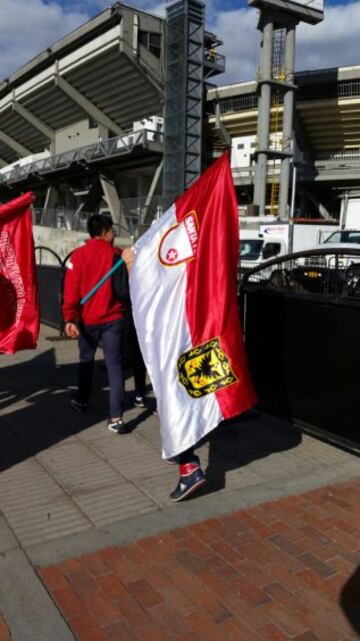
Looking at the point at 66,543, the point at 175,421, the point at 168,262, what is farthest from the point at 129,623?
the point at 168,262

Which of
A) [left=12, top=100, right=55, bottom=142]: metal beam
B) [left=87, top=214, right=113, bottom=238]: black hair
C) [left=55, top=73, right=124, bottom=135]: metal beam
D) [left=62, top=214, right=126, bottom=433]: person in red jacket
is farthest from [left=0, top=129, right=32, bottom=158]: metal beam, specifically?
[left=62, top=214, right=126, bottom=433]: person in red jacket

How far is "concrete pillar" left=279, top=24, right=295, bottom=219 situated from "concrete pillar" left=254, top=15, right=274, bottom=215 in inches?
43.6

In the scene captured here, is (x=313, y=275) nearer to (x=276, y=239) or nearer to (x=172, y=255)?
(x=172, y=255)

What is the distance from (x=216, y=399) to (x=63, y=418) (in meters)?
2.35

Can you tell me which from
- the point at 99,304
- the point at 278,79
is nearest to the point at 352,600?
the point at 99,304

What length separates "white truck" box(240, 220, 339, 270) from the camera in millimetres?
20234

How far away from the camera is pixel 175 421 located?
3830 millimetres

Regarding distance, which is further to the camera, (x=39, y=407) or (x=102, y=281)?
(x=39, y=407)

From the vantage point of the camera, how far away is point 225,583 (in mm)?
3041

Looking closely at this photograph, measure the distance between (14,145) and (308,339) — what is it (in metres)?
63.4

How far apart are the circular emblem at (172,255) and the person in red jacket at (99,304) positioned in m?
1.28

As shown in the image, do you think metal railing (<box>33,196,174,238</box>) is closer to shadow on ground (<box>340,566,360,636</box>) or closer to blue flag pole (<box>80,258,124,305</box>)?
blue flag pole (<box>80,258,124,305</box>)

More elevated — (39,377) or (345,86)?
(345,86)

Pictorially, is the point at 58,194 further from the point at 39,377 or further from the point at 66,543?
the point at 66,543
